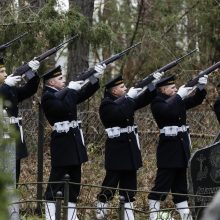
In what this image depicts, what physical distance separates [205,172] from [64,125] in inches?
62.2

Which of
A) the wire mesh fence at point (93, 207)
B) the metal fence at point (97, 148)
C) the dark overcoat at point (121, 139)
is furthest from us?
the metal fence at point (97, 148)

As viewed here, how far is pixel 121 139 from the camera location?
10133 mm

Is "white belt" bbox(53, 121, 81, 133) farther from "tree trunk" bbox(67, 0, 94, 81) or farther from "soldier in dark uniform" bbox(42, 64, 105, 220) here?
"tree trunk" bbox(67, 0, 94, 81)

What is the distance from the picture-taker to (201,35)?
20812 mm

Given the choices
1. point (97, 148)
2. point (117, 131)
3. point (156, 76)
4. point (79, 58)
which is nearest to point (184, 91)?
point (156, 76)

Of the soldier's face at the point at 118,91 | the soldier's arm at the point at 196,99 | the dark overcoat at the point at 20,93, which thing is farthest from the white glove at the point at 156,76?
the dark overcoat at the point at 20,93

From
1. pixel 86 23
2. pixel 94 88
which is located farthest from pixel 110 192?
pixel 86 23

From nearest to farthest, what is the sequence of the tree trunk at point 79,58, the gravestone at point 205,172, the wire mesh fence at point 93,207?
the wire mesh fence at point 93,207, the gravestone at point 205,172, the tree trunk at point 79,58

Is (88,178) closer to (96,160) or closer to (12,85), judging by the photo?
(96,160)

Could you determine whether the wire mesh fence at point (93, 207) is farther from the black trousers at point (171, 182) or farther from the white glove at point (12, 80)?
the white glove at point (12, 80)

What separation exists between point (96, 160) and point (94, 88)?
3.07 metres

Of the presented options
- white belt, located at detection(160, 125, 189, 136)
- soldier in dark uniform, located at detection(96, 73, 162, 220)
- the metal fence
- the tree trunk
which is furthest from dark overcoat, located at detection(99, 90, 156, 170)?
the tree trunk

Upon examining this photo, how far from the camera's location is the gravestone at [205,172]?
9.16 metres

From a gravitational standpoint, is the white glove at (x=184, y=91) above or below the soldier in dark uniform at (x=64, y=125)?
above
